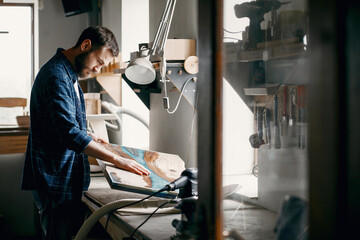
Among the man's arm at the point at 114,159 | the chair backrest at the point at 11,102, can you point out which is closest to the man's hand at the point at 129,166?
the man's arm at the point at 114,159

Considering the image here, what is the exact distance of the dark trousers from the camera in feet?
6.61

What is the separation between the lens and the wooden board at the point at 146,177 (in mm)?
1661

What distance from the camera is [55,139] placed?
1.96 metres

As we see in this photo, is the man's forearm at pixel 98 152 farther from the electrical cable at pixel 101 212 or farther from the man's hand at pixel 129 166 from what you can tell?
the electrical cable at pixel 101 212

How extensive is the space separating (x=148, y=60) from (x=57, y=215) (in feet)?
2.85

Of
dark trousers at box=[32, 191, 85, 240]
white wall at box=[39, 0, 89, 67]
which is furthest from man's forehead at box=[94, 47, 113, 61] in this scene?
white wall at box=[39, 0, 89, 67]

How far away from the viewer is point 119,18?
3721mm

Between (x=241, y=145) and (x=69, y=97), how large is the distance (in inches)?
44.4

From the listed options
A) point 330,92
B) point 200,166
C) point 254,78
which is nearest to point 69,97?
point 254,78

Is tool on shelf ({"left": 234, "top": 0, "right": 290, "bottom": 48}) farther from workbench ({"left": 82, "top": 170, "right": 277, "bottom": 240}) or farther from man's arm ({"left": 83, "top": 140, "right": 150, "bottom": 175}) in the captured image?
man's arm ({"left": 83, "top": 140, "right": 150, "bottom": 175})

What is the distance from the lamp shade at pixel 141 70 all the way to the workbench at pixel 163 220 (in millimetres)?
586

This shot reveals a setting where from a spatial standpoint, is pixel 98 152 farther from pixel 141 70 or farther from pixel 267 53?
pixel 267 53

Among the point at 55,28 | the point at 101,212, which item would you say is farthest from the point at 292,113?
the point at 55,28

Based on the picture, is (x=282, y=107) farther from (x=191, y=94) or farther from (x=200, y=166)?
(x=191, y=94)
